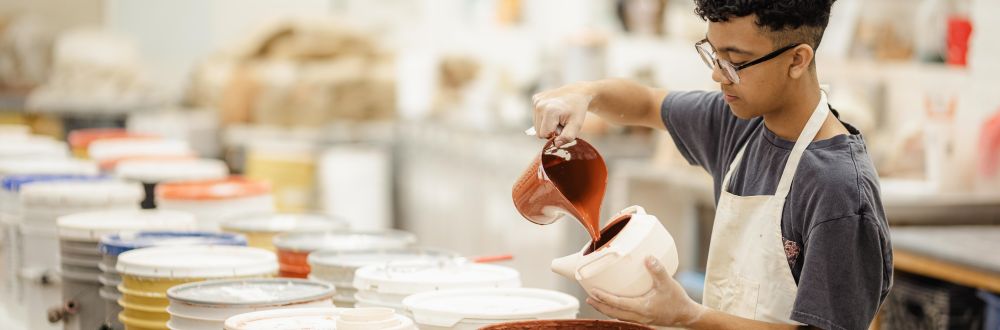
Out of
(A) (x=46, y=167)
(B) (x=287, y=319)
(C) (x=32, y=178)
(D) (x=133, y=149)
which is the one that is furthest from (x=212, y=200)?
(D) (x=133, y=149)

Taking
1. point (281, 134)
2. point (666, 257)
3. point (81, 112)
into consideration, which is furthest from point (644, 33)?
point (666, 257)

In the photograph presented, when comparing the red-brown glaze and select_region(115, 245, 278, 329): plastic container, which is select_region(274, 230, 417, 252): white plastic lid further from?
the red-brown glaze

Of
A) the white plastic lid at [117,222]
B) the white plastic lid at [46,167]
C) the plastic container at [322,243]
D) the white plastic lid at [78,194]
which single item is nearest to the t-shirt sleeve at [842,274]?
the plastic container at [322,243]

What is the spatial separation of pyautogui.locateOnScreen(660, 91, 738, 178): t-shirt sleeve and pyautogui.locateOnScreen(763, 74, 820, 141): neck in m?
0.21

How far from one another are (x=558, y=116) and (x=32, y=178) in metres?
1.77

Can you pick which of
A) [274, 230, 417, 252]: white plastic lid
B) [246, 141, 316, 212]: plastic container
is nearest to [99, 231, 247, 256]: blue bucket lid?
[274, 230, 417, 252]: white plastic lid

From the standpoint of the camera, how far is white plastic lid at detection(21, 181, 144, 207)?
2.54m

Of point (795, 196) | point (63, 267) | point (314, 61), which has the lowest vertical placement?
point (63, 267)

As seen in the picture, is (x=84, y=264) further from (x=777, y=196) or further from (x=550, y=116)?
(x=777, y=196)

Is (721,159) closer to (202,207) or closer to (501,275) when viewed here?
(501,275)

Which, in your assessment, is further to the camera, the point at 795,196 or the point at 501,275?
the point at 501,275

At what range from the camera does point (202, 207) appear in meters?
2.69

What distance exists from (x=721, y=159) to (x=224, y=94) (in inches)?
242

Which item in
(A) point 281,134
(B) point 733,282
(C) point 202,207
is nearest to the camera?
(B) point 733,282
